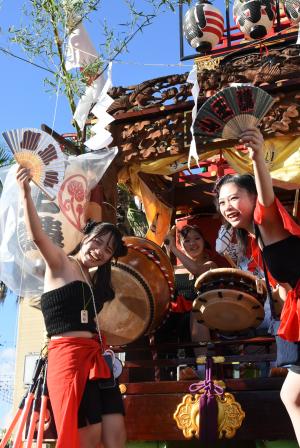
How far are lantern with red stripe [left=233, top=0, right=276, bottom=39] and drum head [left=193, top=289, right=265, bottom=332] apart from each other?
422cm

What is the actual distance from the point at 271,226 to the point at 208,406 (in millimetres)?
1900

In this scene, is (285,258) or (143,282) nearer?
(285,258)

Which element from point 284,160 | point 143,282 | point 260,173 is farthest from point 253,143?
point 284,160

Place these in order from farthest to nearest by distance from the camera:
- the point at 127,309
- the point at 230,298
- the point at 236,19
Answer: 1. the point at 236,19
2. the point at 127,309
3. the point at 230,298

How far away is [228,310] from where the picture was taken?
4668 mm

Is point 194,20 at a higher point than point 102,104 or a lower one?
higher

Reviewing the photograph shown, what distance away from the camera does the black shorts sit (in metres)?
3.24

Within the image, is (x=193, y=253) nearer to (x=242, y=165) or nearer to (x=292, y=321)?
(x=242, y=165)

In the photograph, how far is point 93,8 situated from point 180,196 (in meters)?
2.63

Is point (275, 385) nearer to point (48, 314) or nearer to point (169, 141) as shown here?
point (48, 314)

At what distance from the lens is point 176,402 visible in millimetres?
4297

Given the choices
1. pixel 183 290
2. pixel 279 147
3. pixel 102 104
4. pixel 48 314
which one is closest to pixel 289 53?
pixel 279 147

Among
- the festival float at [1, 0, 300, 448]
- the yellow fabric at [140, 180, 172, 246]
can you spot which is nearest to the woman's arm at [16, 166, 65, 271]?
the festival float at [1, 0, 300, 448]

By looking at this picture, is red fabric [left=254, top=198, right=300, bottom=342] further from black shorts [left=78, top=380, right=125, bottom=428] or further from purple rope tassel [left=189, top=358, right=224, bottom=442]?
purple rope tassel [left=189, top=358, right=224, bottom=442]
